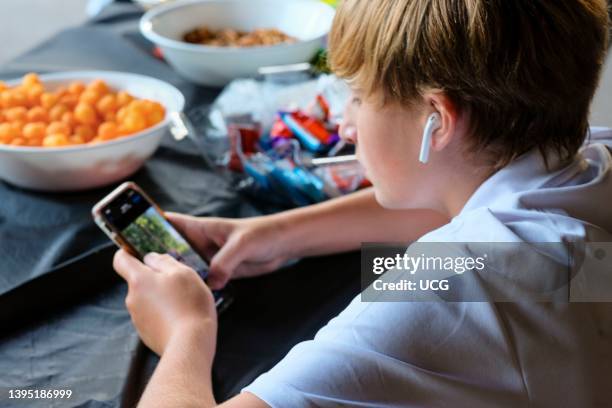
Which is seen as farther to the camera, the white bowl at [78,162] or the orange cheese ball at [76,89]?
the orange cheese ball at [76,89]

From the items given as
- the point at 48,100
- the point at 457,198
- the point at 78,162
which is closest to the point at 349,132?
the point at 457,198

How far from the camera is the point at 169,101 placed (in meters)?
1.02

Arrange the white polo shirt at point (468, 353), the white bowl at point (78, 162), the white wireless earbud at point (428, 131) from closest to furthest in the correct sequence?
1. the white polo shirt at point (468, 353)
2. the white wireless earbud at point (428, 131)
3. the white bowl at point (78, 162)

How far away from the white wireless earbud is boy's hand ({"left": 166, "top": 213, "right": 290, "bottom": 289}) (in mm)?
242

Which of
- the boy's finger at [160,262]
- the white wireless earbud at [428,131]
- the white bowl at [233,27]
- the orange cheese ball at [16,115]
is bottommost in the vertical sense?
the boy's finger at [160,262]

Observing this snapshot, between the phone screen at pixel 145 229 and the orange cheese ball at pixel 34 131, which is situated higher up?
the orange cheese ball at pixel 34 131

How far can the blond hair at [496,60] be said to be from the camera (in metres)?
0.60

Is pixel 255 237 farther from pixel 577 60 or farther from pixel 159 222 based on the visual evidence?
pixel 577 60

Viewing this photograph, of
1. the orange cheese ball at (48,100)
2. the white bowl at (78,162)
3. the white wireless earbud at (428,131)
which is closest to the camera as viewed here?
the white wireless earbud at (428,131)

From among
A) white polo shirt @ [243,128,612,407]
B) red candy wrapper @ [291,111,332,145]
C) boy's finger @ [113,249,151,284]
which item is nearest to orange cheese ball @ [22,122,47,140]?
boy's finger @ [113,249,151,284]

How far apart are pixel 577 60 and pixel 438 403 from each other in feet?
1.06

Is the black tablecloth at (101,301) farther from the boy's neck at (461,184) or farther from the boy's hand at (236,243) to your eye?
the boy's neck at (461,184)

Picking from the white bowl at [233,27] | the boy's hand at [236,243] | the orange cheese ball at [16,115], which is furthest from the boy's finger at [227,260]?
the white bowl at [233,27]

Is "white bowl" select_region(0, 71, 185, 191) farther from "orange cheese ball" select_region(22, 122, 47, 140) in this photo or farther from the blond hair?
the blond hair
